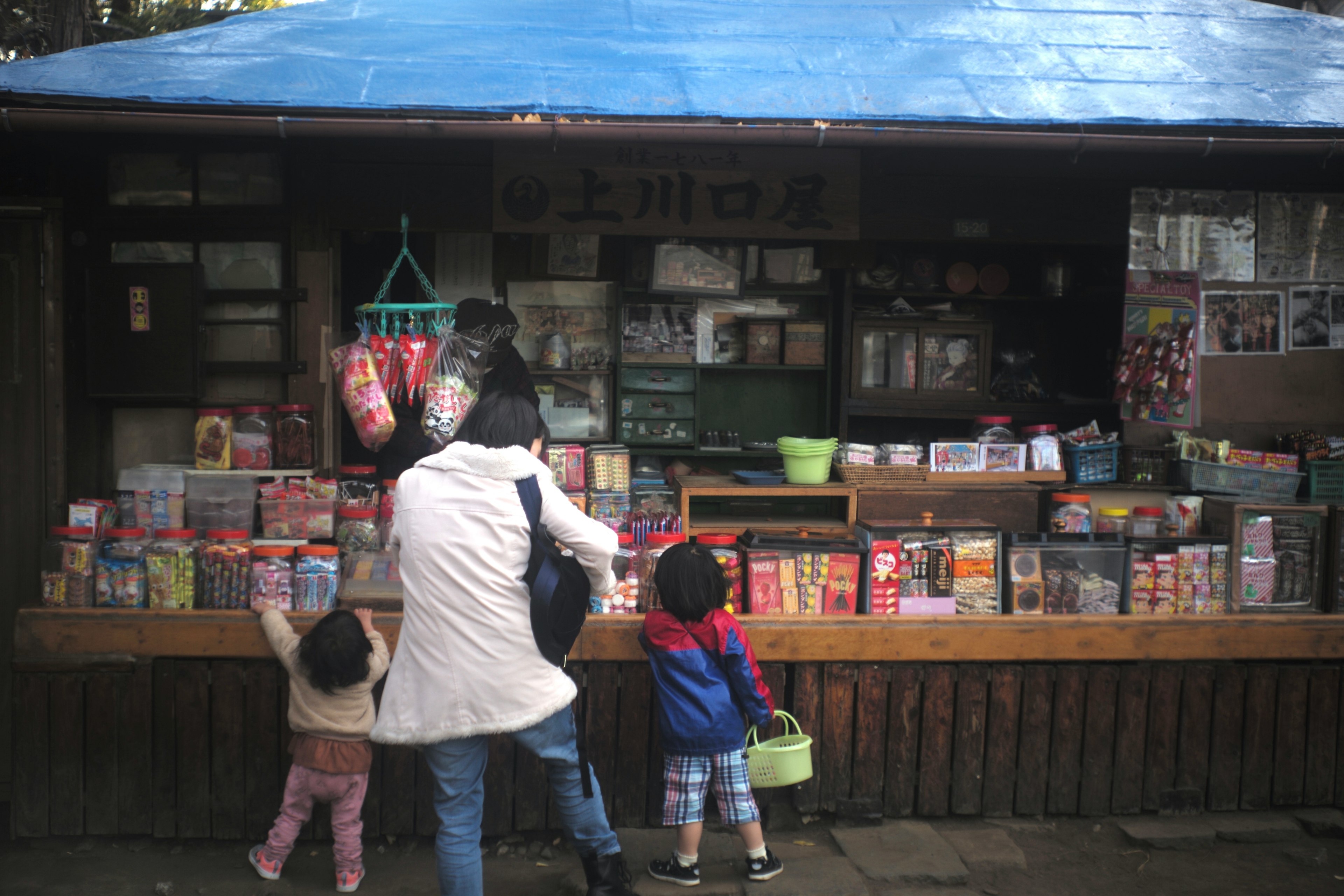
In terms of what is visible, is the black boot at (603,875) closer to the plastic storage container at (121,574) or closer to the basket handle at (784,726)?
the basket handle at (784,726)

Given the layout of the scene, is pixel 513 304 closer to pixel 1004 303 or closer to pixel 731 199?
pixel 731 199

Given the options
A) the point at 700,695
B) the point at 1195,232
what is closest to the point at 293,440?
the point at 700,695

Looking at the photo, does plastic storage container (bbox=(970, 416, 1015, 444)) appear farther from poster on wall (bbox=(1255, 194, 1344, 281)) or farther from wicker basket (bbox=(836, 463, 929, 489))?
poster on wall (bbox=(1255, 194, 1344, 281))

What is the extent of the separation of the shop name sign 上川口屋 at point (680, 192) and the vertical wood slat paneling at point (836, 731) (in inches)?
91.2

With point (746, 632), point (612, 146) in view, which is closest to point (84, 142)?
point (612, 146)

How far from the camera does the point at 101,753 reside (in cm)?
405

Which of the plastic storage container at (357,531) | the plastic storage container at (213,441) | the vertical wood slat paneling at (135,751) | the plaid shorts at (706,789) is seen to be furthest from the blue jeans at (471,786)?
the plastic storage container at (213,441)

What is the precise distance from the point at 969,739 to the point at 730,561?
1.41 metres

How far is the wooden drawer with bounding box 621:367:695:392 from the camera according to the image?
575 cm

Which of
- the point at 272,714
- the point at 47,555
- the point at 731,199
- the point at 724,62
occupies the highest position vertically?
the point at 724,62

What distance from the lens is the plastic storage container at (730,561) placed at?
14.7 feet

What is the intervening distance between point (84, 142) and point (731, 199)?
3.31 meters

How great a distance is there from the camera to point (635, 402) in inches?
228

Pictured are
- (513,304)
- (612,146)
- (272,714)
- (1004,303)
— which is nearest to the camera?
(272,714)
